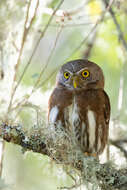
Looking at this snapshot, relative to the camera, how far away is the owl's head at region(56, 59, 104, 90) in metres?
3.98

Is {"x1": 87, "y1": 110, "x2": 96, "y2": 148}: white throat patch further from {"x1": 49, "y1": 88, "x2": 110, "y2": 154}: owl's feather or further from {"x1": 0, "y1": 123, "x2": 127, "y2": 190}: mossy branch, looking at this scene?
{"x1": 0, "y1": 123, "x2": 127, "y2": 190}: mossy branch

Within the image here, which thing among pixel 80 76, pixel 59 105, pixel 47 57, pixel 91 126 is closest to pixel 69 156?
pixel 91 126

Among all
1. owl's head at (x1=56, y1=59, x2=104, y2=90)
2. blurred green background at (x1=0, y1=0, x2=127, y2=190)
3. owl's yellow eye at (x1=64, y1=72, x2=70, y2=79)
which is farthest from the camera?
blurred green background at (x1=0, y1=0, x2=127, y2=190)

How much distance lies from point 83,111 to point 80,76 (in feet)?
1.77

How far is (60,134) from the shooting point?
3.12 meters

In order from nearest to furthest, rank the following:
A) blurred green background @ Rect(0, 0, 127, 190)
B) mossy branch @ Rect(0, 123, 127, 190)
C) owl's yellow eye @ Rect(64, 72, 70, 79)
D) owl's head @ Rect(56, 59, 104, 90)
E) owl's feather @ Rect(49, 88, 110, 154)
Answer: mossy branch @ Rect(0, 123, 127, 190)
owl's feather @ Rect(49, 88, 110, 154)
owl's head @ Rect(56, 59, 104, 90)
owl's yellow eye @ Rect(64, 72, 70, 79)
blurred green background @ Rect(0, 0, 127, 190)

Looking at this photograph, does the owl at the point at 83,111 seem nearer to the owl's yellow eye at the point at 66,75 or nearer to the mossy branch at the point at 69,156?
the owl's yellow eye at the point at 66,75

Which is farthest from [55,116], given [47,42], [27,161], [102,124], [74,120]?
[47,42]

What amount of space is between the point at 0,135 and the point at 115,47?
372 centimetres

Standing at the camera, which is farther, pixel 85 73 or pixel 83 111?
Result: pixel 85 73

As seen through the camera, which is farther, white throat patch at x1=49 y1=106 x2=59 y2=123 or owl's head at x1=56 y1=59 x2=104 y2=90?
owl's head at x1=56 y1=59 x2=104 y2=90

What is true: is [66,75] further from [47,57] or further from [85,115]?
[47,57]

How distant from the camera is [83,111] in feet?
12.0

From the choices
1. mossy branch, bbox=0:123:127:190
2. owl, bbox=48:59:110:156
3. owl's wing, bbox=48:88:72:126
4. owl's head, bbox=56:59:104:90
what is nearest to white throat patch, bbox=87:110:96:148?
owl, bbox=48:59:110:156
